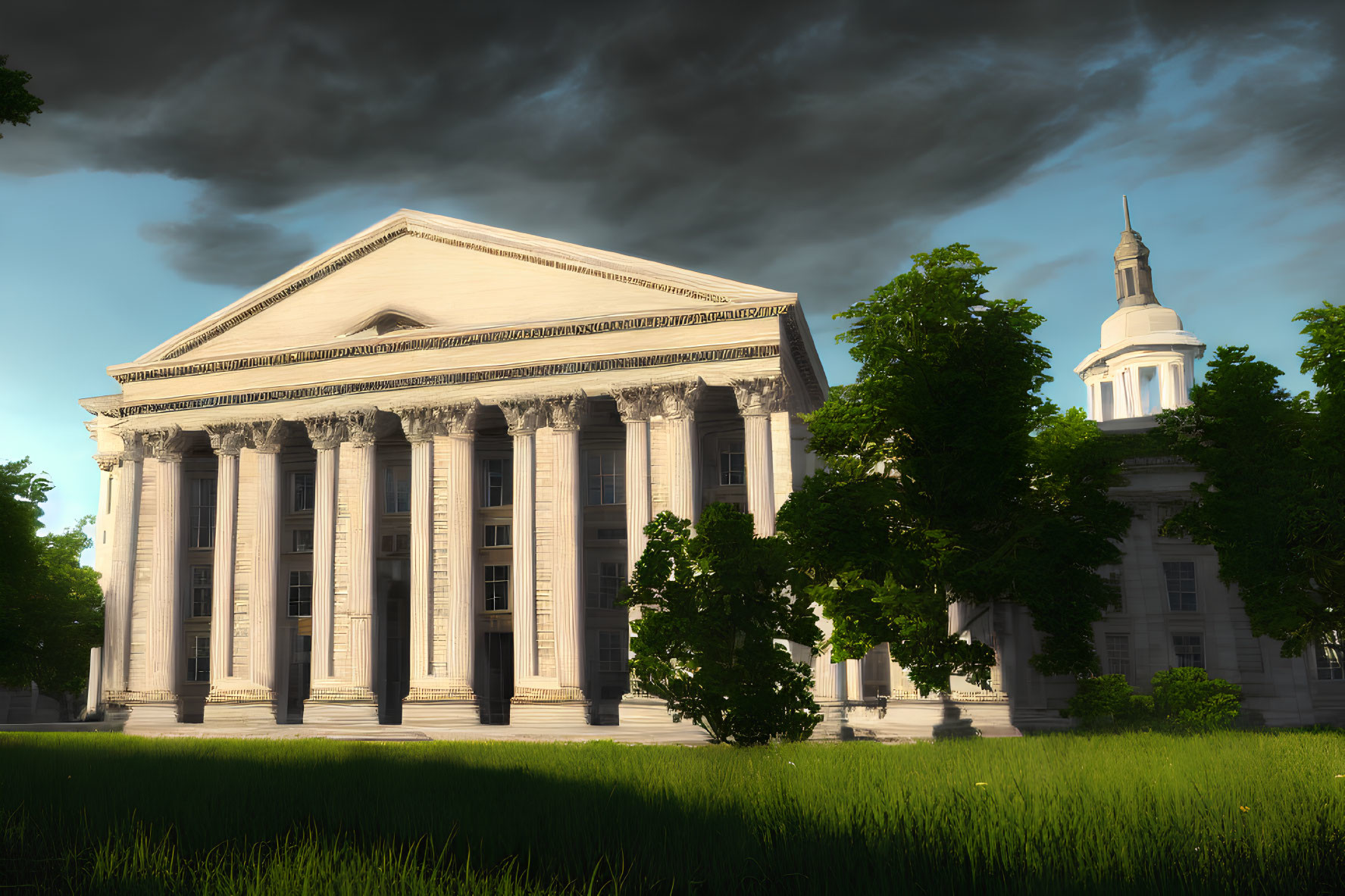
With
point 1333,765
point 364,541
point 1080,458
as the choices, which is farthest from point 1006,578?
point 364,541

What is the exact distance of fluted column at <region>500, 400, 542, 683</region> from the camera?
43.0 metres

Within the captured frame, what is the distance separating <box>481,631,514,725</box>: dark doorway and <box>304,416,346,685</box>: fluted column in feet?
22.3

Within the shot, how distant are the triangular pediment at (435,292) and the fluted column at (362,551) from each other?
13.6 ft

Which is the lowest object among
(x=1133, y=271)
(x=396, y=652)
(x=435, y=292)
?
(x=396, y=652)

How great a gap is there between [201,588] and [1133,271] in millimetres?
85498

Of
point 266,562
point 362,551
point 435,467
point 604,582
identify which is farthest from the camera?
point 604,582

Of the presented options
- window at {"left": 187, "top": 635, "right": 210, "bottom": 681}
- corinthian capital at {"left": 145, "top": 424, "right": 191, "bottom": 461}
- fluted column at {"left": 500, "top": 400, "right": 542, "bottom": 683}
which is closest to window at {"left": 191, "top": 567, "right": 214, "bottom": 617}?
window at {"left": 187, "top": 635, "right": 210, "bottom": 681}

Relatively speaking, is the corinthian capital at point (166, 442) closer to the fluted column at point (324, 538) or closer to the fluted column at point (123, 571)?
the fluted column at point (123, 571)

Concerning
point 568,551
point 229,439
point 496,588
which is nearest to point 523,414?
point 568,551

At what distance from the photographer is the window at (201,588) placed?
5312 centimetres

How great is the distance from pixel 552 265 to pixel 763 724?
89.2 ft

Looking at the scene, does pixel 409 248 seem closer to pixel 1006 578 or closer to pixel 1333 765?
pixel 1006 578

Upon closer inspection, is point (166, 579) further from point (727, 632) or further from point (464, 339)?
point (727, 632)

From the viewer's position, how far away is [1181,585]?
4356cm
